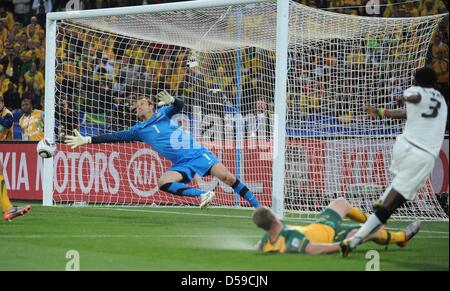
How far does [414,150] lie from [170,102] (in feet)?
18.1

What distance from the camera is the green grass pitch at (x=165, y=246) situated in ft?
29.2

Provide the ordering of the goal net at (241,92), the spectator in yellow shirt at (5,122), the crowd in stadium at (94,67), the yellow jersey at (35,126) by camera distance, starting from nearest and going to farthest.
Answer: the goal net at (241,92)
the crowd in stadium at (94,67)
the spectator in yellow shirt at (5,122)
the yellow jersey at (35,126)

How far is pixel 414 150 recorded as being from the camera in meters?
9.36

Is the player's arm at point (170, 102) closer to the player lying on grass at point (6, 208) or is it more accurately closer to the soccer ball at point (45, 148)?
the soccer ball at point (45, 148)

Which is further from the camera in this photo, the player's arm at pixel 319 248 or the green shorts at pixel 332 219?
the green shorts at pixel 332 219

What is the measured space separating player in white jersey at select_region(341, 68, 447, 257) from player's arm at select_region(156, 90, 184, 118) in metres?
5.15

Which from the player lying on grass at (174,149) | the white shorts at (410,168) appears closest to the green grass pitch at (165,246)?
the player lying on grass at (174,149)

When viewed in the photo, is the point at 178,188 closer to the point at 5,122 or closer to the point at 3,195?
the point at 3,195

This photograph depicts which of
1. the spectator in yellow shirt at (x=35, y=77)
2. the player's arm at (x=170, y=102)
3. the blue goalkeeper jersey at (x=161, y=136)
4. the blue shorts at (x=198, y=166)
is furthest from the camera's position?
the spectator in yellow shirt at (x=35, y=77)

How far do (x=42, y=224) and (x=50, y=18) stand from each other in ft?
18.5

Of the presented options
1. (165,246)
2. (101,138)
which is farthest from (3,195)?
(165,246)

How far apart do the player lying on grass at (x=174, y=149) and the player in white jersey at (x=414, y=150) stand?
16.5 ft

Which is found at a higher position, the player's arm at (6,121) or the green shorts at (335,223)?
the player's arm at (6,121)

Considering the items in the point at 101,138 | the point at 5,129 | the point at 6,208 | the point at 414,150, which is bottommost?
the point at 6,208
